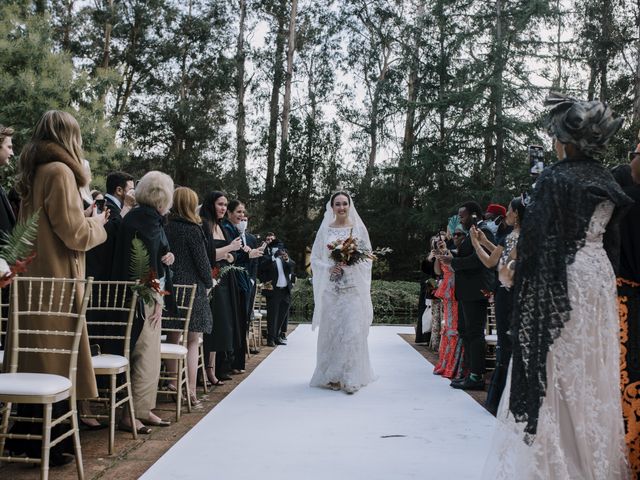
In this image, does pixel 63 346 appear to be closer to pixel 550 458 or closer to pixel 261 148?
pixel 550 458

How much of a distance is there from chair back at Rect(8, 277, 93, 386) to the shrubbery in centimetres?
1461

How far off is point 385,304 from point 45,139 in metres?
15.6

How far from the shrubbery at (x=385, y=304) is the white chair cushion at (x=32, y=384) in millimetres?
14931

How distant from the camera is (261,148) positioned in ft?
90.3

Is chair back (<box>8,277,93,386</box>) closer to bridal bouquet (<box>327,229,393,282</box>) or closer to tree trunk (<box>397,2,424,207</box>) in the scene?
bridal bouquet (<box>327,229,393,282</box>)

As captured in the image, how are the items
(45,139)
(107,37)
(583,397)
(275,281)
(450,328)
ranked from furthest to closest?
(107,37) → (275,281) → (450,328) → (45,139) → (583,397)

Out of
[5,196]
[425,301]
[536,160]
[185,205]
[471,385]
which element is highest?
[536,160]

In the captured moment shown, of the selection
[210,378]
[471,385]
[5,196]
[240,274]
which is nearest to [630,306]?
[5,196]

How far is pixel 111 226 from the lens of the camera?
17.0ft

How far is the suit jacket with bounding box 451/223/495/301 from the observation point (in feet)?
22.7

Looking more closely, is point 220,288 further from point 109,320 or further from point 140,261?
point 140,261

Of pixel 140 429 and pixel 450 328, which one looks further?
pixel 450 328

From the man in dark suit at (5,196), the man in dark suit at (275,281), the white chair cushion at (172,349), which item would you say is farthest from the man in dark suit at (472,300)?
the man in dark suit at (275,281)

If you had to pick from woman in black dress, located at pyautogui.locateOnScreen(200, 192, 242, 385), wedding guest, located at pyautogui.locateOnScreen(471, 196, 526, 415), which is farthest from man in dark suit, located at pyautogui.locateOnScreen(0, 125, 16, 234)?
wedding guest, located at pyautogui.locateOnScreen(471, 196, 526, 415)
